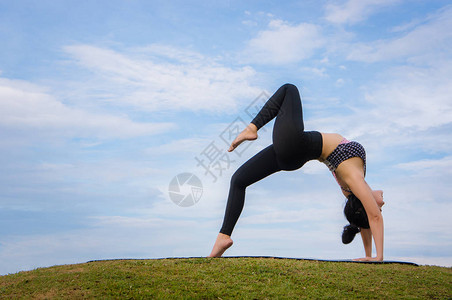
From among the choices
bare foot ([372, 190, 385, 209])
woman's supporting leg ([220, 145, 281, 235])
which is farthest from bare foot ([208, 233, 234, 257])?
bare foot ([372, 190, 385, 209])

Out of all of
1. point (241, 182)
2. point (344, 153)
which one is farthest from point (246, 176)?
Answer: point (344, 153)

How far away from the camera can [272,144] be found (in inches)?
276

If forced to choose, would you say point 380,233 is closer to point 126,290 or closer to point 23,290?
point 126,290

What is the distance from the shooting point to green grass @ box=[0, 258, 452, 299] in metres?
5.27

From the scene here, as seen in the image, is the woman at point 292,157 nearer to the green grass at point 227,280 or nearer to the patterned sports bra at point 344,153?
the patterned sports bra at point 344,153

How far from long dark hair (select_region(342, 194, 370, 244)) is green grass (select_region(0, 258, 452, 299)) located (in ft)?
2.64

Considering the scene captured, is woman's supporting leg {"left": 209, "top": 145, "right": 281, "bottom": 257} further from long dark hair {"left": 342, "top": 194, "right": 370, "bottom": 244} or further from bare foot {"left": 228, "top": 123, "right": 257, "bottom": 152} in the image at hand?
long dark hair {"left": 342, "top": 194, "right": 370, "bottom": 244}

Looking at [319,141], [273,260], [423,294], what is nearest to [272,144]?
[319,141]

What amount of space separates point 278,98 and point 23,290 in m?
4.33

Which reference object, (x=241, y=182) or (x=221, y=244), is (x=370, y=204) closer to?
(x=241, y=182)

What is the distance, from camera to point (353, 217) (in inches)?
287

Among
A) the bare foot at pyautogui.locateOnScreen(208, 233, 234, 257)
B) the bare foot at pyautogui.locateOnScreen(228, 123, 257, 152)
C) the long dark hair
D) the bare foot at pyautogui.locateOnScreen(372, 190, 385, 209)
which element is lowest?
the bare foot at pyautogui.locateOnScreen(208, 233, 234, 257)

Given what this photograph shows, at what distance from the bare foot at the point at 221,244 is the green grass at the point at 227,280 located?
296mm

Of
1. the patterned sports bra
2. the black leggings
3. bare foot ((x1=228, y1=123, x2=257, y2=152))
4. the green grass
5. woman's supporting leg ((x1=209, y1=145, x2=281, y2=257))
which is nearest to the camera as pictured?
the green grass
